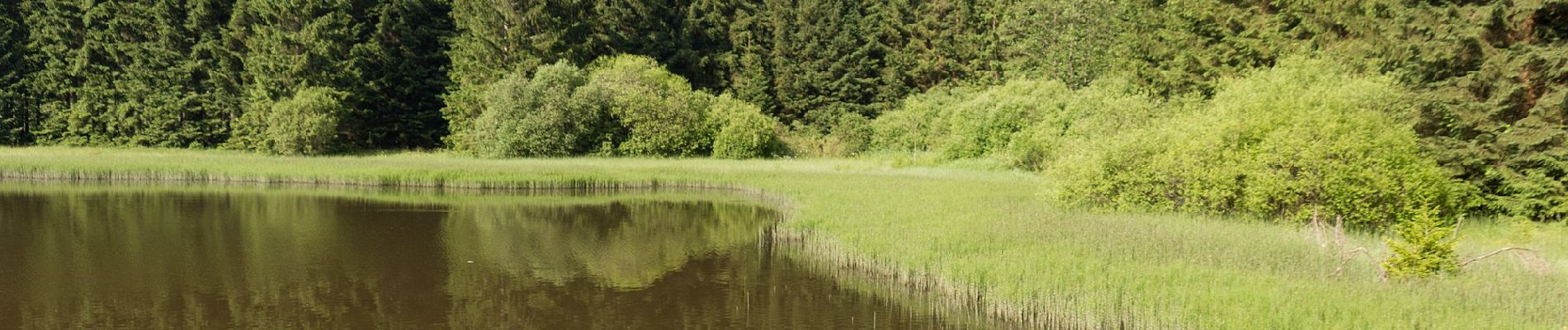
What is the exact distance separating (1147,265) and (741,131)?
136ft

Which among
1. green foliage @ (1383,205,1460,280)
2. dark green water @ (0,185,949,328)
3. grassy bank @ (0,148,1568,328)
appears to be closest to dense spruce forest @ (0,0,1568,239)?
grassy bank @ (0,148,1568,328)

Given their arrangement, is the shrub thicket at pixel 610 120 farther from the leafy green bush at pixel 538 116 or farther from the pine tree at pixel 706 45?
the pine tree at pixel 706 45

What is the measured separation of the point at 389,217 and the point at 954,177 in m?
19.8

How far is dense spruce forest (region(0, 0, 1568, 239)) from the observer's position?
1889cm

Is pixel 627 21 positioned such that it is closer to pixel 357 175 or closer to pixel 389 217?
pixel 357 175

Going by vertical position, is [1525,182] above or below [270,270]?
above

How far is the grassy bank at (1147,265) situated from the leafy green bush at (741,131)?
23449 mm

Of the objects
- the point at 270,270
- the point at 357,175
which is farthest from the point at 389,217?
the point at 357,175

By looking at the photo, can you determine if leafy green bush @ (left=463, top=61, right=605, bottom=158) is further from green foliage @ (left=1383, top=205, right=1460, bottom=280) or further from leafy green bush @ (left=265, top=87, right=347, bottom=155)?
green foliage @ (left=1383, top=205, right=1460, bottom=280)

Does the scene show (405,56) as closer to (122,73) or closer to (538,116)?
(538,116)

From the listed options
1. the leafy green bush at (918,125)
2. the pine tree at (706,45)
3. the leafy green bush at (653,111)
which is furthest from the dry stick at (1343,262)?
the pine tree at (706,45)

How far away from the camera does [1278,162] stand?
19188 mm

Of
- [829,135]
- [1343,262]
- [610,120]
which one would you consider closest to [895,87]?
[829,135]

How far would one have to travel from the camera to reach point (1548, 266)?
1231cm
